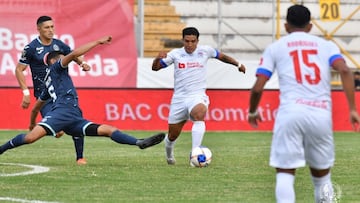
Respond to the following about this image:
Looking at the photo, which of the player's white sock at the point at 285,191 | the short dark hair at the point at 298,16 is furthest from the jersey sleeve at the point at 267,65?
the player's white sock at the point at 285,191

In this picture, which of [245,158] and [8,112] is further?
[8,112]

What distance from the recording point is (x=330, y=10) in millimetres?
29453

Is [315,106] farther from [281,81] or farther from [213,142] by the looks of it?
[213,142]

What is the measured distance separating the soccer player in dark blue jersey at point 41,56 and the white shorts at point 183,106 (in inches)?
56.1

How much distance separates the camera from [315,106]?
8.74 meters

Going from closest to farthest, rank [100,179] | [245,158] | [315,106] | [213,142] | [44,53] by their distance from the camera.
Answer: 1. [315,106]
2. [100,179]
3. [44,53]
4. [245,158]
5. [213,142]

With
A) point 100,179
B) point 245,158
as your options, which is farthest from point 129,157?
point 100,179

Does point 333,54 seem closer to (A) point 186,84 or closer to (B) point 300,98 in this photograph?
(B) point 300,98

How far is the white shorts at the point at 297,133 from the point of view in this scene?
Answer: 28.5 feet

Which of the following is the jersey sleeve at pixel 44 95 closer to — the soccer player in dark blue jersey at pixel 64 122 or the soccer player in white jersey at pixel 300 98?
the soccer player in dark blue jersey at pixel 64 122

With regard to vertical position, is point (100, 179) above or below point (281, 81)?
below

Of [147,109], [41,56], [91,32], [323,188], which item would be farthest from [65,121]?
[91,32]

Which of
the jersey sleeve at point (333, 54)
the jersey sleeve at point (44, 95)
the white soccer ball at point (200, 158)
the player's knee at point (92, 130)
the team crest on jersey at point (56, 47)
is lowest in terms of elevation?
the white soccer ball at point (200, 158)

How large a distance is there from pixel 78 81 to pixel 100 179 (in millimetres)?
14434
